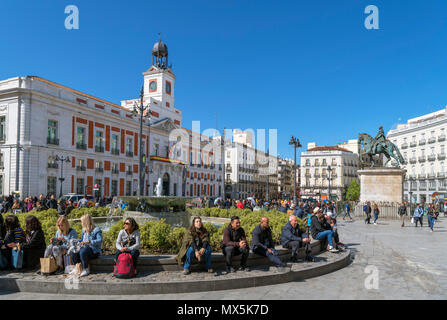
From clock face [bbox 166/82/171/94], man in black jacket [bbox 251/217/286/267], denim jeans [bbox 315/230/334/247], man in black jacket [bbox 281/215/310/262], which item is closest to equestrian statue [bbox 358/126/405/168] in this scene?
denim jeans [bbox 315/230/334/247]

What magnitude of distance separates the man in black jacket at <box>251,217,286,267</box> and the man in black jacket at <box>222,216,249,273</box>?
0.99 ft

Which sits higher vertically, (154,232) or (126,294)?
(154,232)

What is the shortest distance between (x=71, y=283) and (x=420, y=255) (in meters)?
8.59

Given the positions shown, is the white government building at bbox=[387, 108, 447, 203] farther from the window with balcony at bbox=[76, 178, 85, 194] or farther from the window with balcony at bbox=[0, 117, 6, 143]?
the window with balcony at bbox=[0, 117, 6, 143]

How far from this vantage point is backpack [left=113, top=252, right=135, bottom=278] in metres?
5.78

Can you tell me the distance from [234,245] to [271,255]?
79 cm

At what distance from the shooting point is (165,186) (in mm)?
52062

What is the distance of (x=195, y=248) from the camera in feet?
20.5

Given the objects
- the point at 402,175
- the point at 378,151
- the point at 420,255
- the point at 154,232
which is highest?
the point at 378,151

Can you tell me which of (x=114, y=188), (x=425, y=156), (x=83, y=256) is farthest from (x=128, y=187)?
(x=425, y=156)

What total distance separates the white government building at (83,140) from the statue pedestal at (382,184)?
68.6ft

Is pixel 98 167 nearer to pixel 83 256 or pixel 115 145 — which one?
pixel 115 145
